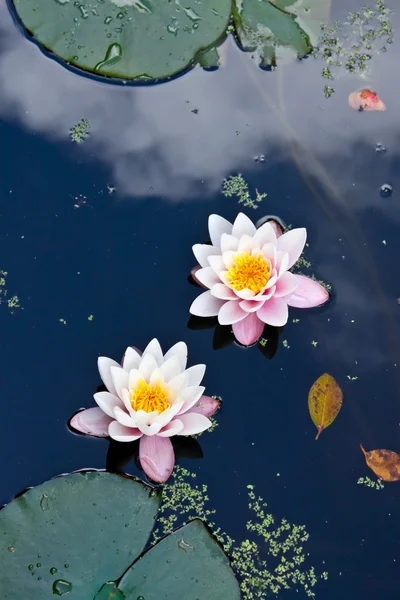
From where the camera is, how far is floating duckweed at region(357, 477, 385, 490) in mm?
2480

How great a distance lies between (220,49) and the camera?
3.15 metres

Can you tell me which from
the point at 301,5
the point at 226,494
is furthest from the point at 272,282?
the point at 301,5

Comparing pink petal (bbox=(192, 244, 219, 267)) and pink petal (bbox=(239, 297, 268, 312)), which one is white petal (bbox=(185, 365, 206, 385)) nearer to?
pink petal (bbox=(239, 297, 268, 312))

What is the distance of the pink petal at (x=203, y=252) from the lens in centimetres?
262

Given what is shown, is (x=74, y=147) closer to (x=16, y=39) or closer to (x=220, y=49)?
(x=16, y=39)

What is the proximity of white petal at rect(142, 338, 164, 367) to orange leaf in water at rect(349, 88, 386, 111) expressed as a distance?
1708 millimetres

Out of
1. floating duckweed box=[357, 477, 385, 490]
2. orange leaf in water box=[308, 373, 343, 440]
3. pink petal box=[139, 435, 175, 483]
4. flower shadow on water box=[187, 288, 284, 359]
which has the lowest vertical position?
floating duckweed box=[357, 477, 385, 490]

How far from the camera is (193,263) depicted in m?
2.81

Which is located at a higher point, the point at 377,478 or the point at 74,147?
the point at 74,147

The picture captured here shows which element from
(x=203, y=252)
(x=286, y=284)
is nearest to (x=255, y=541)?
(x=286, y=284)

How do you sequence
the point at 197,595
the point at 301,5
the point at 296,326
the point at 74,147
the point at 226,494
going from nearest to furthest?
the point at 197,595 < the point at 226,494 < the point at 296,326 < the point at 74,147 < the point at 301,5

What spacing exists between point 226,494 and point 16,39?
259cm

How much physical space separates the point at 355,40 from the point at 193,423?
7.57 ft

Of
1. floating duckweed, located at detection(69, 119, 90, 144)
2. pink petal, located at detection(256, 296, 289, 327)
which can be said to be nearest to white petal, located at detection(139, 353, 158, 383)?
pink petal, located at detection(256, 296, 289, 327)
